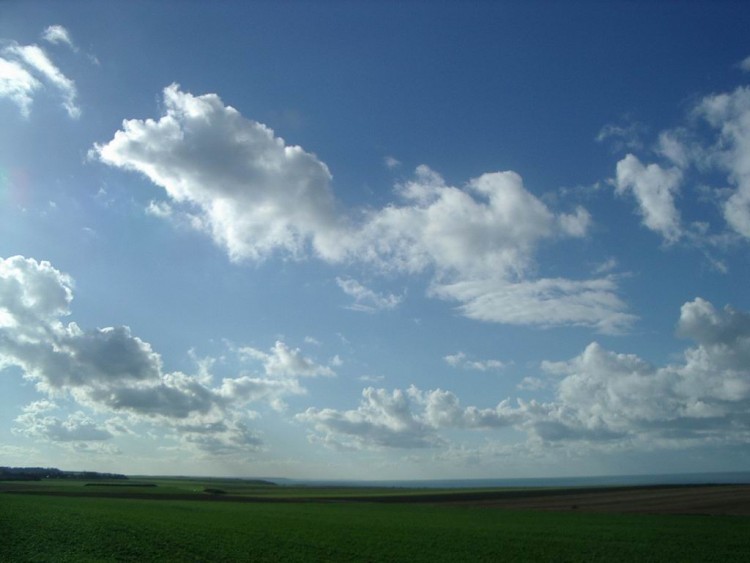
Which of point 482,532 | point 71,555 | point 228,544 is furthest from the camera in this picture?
→ point 482,532

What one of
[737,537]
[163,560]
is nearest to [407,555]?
[163,560]

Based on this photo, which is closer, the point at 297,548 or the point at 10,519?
the point at 297,548

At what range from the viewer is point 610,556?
3841 centimetres

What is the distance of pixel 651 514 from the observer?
68000mm

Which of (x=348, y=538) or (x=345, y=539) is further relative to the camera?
(x=348, y=538)

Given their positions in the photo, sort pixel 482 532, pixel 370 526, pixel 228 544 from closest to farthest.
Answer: pixel 228 544 < pixel 482 532 < pixel 370 526

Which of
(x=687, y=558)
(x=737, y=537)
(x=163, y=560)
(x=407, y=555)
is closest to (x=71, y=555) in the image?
(x=163, y=560)

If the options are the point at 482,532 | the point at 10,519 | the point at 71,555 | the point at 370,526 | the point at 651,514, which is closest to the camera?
the point at 71,555

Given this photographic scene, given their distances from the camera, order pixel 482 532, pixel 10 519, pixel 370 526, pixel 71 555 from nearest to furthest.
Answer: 1. pixel 71 555
2. pixel 10 519
3. pixel 482 532
4. pixel 370 526

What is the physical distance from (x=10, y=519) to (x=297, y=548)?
23.2 meters

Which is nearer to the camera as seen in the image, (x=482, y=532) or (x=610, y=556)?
(x=610, y=556)

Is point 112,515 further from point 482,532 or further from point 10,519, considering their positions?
point 482,532

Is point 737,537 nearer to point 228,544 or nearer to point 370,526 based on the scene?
point 370,526

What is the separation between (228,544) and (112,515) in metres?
18.1
